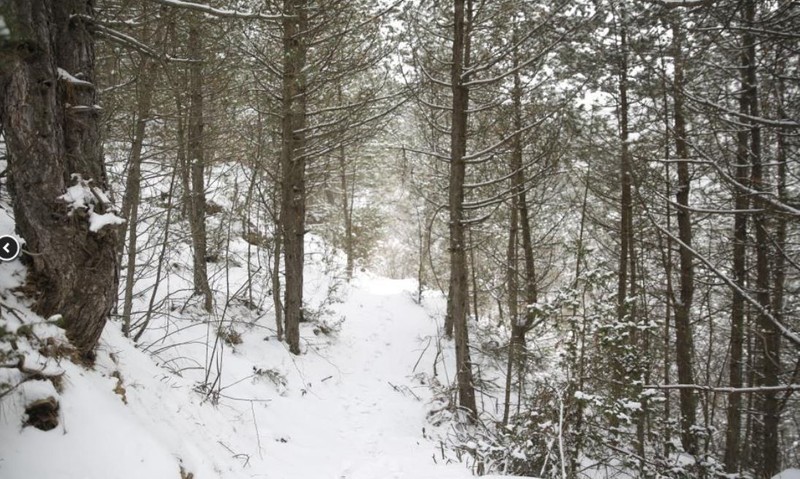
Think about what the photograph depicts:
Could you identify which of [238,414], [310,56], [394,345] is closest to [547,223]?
[394,345]

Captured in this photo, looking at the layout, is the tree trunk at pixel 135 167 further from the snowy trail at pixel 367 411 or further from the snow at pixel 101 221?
the snowy trail at pixel 367 411

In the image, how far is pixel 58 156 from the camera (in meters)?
2.53

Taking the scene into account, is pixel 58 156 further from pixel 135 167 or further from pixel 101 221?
pixel 135 167

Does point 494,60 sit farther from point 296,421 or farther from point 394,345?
point 394,345

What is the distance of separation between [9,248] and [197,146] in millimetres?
4200

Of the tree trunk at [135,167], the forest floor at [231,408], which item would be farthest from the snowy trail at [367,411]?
the tree trunk at [135,167]

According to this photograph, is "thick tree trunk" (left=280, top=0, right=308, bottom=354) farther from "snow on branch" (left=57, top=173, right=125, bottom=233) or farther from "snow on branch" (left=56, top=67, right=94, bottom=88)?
"snow on branch" (left=57, top=173, right=125, bottom=233)

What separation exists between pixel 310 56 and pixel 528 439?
6988mm

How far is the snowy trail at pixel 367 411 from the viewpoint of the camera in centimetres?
503

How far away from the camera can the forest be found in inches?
102

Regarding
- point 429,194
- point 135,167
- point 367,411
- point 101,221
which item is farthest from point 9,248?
point 429,194

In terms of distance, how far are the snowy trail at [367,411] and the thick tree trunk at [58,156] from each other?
2.75 m

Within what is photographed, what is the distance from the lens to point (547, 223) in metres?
11.3

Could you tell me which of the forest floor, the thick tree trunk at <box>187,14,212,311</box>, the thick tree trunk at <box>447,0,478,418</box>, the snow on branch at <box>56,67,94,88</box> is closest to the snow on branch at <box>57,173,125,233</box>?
the forest floor
